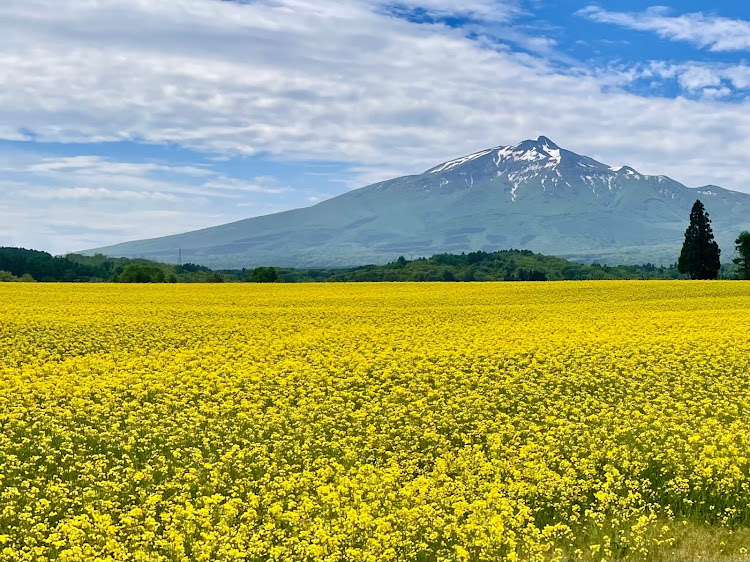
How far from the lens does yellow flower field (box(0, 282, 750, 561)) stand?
1051 cm

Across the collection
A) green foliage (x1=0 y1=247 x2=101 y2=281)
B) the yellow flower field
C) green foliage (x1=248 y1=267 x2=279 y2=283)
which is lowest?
the yellow flower field

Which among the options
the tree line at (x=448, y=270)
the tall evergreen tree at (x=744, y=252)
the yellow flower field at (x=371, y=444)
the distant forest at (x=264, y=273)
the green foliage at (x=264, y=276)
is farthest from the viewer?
the distant forest at (x=264, y=273)

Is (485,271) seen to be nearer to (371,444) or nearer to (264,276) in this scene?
(264,276)

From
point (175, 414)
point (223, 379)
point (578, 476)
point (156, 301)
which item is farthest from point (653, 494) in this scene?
point (156, 301)

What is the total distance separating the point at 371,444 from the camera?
48.1 feet

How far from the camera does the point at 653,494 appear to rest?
12.4m

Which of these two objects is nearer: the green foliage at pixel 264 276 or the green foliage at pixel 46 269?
the green foliage at pixel 264 276

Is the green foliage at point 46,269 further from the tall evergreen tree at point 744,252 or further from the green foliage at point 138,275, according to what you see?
the tall evergreen tree at point 744,252

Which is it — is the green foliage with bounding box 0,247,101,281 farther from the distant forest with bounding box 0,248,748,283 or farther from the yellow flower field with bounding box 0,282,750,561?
the yellow flower field with bounding box 0,282,750,561

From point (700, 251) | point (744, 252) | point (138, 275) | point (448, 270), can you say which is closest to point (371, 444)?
point (138, 275)

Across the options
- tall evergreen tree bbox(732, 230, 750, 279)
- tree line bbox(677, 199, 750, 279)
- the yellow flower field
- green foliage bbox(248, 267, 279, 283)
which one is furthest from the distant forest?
the yellow flower field

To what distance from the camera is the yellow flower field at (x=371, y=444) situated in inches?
414

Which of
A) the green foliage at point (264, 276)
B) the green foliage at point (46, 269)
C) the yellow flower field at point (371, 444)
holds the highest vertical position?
the green foliage at point (46, 269)

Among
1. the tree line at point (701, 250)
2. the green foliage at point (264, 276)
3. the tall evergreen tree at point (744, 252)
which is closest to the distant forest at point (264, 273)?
the green foliage at point (264, 276)
